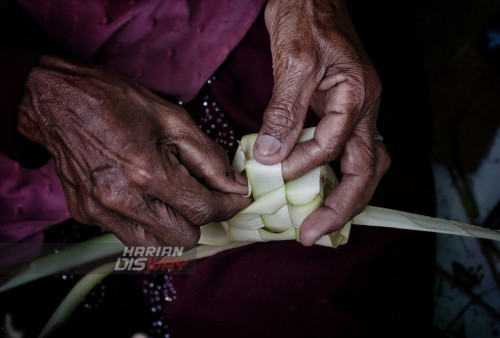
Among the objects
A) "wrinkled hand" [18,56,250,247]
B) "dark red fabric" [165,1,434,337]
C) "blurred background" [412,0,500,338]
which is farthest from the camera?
"blurred background" [412,0,500,338]

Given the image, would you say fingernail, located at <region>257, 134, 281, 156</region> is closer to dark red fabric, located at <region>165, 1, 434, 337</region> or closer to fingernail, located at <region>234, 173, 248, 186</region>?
fingernail, located at <region>234, 173, 248, 186</region>

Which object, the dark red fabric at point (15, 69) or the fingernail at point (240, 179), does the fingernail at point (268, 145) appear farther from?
the dark red fabric at point (15, 69)

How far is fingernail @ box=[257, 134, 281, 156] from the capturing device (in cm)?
71

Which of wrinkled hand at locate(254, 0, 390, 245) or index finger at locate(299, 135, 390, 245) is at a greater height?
wrinkled hand at locate(254, 0, 390, 245)

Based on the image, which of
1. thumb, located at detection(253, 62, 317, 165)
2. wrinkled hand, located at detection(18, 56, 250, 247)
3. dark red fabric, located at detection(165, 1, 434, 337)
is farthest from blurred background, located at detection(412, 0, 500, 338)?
wrinkled hand, located at detection(18, 56, 250, 247)

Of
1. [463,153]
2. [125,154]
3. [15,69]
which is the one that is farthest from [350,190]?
[463,153]

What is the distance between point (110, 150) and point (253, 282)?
0.42 metres

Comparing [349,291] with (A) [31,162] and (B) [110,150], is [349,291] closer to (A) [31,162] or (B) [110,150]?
(B) [110,150]

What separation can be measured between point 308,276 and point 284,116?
36 cm

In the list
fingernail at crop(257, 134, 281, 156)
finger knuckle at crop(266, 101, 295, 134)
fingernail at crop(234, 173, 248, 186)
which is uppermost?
finger knuckle at crop(266, 101, 295, 134)

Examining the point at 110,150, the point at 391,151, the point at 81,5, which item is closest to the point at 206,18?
the point at 81,5

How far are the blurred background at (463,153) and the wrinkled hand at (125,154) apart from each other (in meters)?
1.20

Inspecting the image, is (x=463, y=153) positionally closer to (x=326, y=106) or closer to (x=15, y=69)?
(x=326, y=106)

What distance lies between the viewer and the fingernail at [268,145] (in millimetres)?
709
